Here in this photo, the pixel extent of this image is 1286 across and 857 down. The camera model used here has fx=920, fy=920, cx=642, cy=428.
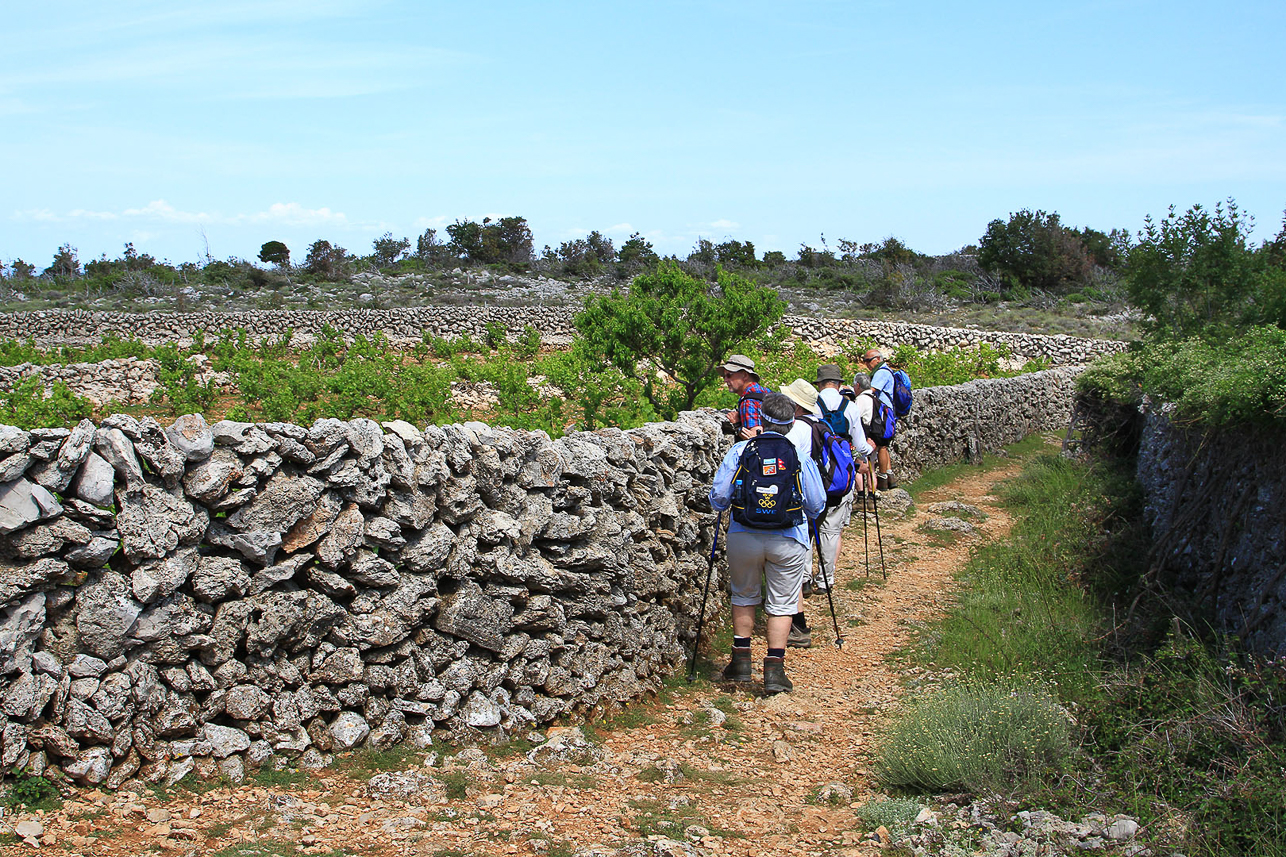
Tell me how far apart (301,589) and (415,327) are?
29.6 meters

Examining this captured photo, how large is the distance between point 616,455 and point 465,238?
6044 centimetres

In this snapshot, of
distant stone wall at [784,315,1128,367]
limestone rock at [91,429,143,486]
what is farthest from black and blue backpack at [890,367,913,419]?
distant stone wall at [784,315,1128,367]

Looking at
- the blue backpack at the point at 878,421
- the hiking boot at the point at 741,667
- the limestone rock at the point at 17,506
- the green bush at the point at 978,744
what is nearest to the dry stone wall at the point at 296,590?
the limestone rock at the point at 17,506

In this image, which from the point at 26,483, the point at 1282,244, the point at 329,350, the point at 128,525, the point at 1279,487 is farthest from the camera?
the point at 329,350

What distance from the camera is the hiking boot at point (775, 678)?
6055 millimetres

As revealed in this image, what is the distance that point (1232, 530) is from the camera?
634 cm

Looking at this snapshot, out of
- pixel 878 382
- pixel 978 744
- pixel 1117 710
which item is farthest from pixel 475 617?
pixel 878 382

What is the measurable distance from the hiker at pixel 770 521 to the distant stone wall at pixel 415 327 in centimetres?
2571

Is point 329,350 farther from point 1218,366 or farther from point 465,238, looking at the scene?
point 465,238

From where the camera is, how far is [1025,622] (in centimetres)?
688

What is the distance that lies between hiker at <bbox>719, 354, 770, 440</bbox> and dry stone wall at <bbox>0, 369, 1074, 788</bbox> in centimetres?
82

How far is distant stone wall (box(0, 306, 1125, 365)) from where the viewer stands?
31.5m

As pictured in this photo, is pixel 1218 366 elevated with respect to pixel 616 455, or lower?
elevated

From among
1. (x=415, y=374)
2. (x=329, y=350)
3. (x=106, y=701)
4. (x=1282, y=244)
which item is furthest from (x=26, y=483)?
(x=329, y=350)
